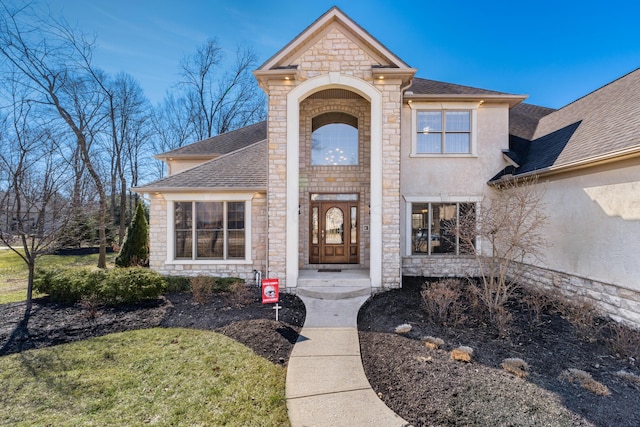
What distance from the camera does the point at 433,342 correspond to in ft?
16.0

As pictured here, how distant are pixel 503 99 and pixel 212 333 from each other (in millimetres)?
11079

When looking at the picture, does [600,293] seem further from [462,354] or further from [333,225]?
[333,225]

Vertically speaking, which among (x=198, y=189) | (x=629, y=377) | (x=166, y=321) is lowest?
(x=166, y=321)

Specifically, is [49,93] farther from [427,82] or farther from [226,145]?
[427,82]

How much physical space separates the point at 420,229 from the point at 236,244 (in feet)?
20.6

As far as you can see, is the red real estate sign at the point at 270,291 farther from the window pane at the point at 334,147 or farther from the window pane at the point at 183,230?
the window pane at the point at 334,147

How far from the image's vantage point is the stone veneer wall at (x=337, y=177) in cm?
1009

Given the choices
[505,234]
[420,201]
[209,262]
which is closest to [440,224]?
[420,201]

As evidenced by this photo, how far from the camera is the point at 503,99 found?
381 inches

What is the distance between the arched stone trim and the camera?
8094mm

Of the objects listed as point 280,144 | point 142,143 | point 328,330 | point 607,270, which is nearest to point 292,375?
point 328,330

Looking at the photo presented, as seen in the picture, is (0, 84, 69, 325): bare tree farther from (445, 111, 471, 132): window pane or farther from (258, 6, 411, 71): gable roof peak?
(445, 111, 471, 132): window pane

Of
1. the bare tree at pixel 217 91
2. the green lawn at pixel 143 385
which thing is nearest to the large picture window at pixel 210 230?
the green lawn at pixel 143 385

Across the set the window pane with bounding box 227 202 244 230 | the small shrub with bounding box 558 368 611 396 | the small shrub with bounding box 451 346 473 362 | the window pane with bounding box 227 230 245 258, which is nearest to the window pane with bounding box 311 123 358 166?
the window pane with bounding box 227 202 244 230
